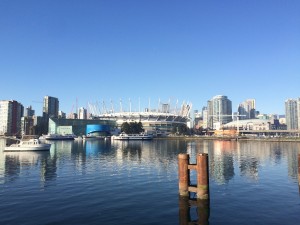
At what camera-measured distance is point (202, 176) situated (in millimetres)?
25281

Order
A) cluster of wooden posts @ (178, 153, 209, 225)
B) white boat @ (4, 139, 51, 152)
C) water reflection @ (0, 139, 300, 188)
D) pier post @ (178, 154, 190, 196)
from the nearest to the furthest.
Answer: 1. cluster of wooden posts @ (178, 153, 209, 225)
2. pier post @ (178, 154, 190, 196)
3. water reflection @ (0, 139, 300, 188)
4. white boat @ (4, 139, 51, 152)

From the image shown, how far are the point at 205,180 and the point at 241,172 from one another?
78.9ft

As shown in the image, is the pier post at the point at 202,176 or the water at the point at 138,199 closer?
the water at the point at 138,199

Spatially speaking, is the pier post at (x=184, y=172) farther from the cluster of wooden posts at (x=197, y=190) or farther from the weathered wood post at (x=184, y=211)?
the weathered wood post at (x=184, y=211)

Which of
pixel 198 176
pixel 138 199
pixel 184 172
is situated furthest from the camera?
pixel 138 199

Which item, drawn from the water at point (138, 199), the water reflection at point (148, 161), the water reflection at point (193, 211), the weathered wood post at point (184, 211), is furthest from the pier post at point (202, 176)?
the water reflection at point (148, 161)

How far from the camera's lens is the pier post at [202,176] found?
25.3m

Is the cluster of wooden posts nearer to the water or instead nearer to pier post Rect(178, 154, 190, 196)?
pier post Rect(178, 154, 190, 196)

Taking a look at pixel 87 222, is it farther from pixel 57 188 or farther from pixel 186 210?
pixel 57 188

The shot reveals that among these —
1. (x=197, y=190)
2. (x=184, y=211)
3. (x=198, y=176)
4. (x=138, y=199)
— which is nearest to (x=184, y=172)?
(x=198, y=176)

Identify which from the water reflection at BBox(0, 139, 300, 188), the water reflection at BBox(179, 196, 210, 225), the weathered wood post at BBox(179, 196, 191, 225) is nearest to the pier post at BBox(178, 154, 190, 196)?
the weathered wood post at BBox(179, 196, 191, 225)

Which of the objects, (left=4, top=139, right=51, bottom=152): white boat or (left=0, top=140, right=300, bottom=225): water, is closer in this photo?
(left=0, top=140, right=300, bottom=225): water

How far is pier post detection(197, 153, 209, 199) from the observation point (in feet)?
82.9

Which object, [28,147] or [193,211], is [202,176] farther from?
[28,147]
